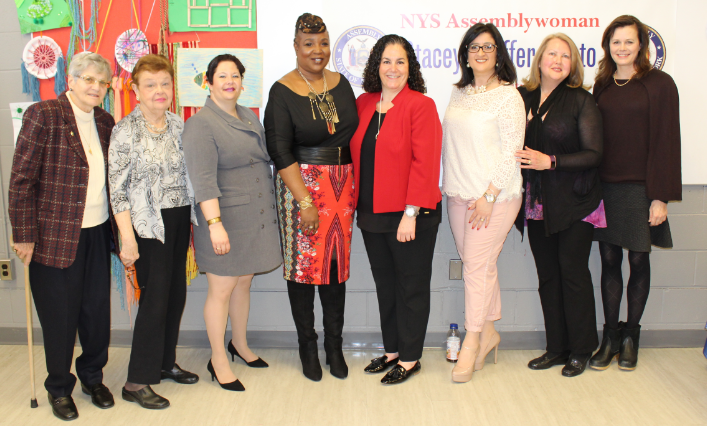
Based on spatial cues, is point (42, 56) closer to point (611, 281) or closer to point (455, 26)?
point (455, 26)

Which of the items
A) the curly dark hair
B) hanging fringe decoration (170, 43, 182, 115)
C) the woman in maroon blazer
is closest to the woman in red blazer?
the curly dark hair

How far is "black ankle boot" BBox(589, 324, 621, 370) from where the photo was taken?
2.65 m

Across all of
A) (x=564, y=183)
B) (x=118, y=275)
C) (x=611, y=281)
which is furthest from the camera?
(x=118, y=275)

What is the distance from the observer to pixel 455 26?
2.71 meters

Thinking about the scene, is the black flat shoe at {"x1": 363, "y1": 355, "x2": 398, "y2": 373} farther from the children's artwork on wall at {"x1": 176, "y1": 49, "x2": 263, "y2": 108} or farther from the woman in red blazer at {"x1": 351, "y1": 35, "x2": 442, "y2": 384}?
the children's artwork on wall at {"x1": 176, "y1": 49, "x2": 263, "y2": 108}

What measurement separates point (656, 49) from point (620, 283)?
4.18 ft

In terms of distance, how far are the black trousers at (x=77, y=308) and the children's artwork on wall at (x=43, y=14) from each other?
4.15 feet

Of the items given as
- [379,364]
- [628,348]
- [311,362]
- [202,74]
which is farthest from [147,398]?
[628,348]

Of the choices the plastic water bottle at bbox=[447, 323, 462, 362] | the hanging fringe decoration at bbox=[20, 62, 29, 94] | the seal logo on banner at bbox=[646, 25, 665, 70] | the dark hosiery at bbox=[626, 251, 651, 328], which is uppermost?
the seal logo on banner at bbox=[646, 25, 665, 70]

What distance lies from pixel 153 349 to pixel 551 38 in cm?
236

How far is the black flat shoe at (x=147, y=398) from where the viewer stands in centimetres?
232

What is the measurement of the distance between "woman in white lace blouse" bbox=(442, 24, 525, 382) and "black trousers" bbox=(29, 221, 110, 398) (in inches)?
65.1

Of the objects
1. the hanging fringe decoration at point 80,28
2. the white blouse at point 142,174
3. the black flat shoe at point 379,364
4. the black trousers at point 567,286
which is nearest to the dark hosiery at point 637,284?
the black trousers at point 567,286

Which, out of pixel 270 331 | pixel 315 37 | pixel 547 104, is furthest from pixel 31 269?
pixel 547 104
